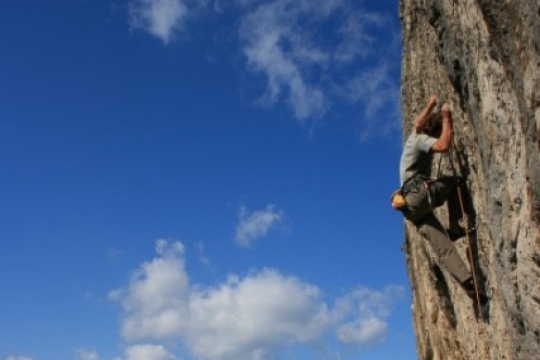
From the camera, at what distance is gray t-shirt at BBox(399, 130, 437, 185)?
32.4 ft

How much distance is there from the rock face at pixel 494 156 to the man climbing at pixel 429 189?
0.90 feet

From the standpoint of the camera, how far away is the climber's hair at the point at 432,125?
10.2 m

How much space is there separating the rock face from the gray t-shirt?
0.65m

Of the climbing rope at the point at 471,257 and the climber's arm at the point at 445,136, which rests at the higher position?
the climber's arm at the point at 445,136

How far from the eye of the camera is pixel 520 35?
23.9 ft

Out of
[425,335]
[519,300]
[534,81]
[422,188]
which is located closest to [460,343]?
[425,335]

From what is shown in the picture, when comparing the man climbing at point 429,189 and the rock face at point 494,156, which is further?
the man climbing at point 429,189

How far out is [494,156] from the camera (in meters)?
8.27

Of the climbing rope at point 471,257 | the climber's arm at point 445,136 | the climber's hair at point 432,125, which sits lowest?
the climbing rope at point 471,257

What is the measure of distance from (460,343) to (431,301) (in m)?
1.31

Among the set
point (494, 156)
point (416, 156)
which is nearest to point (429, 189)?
point (416, 156)

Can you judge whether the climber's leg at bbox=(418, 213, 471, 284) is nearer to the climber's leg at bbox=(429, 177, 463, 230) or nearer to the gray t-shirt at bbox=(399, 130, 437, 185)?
the climber's leg at bbox=(429, 177, 463, 230)

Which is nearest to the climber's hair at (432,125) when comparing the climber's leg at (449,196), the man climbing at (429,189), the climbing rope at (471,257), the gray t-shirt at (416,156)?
the man climbing at (429,189)

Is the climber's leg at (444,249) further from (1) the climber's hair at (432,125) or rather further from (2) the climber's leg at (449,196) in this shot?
(1) the climber's hair at (432,125)
